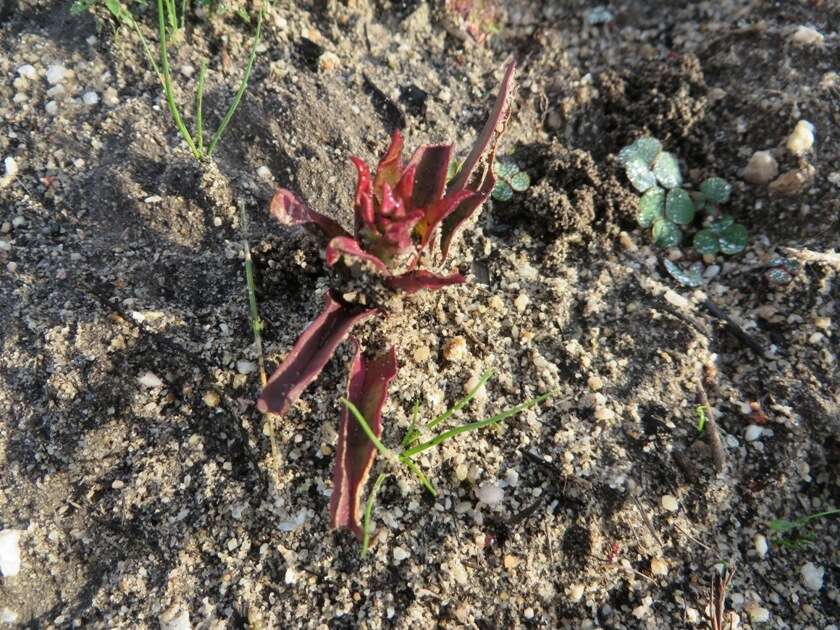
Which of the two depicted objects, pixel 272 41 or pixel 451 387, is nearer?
pixel 451 387

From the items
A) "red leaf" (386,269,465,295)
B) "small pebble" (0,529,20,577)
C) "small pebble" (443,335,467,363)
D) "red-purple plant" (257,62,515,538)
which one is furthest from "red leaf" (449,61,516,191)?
"small pebble" (0,529,20,577)

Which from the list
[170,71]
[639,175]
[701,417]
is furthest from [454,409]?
[170,71]

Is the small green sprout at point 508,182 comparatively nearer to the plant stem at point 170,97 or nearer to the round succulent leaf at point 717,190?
the round succulent leaf at point 717,190

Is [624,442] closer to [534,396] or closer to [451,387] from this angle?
[534,396]

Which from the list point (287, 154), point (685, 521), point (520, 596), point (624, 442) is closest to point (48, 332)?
point (287, 154)

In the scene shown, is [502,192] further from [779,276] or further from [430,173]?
A: [779,276]

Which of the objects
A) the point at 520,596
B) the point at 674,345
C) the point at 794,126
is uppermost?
the point at 794,126

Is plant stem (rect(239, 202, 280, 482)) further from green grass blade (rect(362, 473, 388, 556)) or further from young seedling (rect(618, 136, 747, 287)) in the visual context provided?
young seedling (rect(618, 136, 747, 287))
